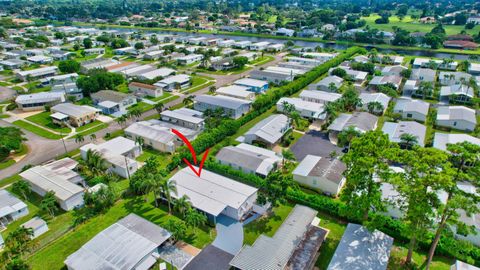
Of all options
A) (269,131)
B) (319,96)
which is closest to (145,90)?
(269,131)

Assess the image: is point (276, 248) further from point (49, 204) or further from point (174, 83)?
point (174, 83)

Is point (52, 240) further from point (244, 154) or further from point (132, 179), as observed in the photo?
point (244, 154)

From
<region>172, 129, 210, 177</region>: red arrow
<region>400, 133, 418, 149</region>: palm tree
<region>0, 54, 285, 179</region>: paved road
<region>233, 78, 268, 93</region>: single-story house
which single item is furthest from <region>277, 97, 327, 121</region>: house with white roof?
<region>0, 54, 285, 179</region>: paved road

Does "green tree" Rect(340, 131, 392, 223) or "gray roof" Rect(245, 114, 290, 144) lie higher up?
"green tree" Rect(340, 131, 392, 223)

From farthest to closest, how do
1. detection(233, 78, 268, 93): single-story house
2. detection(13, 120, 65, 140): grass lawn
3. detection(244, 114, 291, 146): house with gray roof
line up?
detection(233, 78, 268, 93): single-story house
detection(13, 120, 65, 140): grass lawn
detection(244, 114, 291, 146): house with gray roof

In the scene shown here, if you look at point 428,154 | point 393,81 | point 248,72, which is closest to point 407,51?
point 393,81

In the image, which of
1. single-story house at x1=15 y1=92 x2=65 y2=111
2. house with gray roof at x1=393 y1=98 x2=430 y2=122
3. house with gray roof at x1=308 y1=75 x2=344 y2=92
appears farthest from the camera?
house with gray roof at x1=308 y1=75 x2=344 y2=92

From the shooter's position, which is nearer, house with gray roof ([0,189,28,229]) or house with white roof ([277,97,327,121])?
house with gray roof ([0,189,28,229])

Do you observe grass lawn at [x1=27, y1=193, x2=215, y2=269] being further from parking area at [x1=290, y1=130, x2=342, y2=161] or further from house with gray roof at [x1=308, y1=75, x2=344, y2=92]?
house with gray roof at [x1=308, y1=75, x2=344, y2=92]
